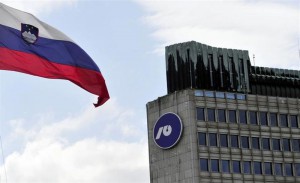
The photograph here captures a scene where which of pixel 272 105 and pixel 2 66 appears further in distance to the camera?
pixel 272 105

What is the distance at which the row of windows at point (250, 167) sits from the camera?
136 metres

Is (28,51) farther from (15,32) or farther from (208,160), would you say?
(208,160)

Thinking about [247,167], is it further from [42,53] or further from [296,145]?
[42,53]

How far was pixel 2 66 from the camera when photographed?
46125 mm

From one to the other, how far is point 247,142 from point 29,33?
308ft

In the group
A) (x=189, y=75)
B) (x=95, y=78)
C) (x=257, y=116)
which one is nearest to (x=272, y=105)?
(x=257, y=116)

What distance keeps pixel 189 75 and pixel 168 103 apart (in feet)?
17.6

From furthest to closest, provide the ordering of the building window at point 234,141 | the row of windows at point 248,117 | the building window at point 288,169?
the building window at point 288,169 < the building window at point 234,141 < the row of windows at point 248,117

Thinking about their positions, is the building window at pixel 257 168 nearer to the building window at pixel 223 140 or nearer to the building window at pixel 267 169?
the building window at pixel 267 169

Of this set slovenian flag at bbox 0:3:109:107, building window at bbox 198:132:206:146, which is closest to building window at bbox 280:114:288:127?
building window at bbox 198:132:206:146

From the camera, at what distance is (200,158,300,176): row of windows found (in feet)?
446

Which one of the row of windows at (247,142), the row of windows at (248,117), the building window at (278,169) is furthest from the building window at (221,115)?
the building window at (278,169)

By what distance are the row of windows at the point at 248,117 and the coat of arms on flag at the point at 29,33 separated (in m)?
88.7

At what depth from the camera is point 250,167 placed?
140 meters
